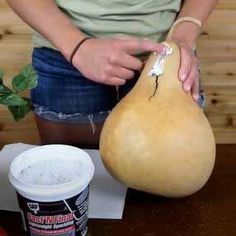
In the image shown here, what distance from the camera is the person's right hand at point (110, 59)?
→ 736mm

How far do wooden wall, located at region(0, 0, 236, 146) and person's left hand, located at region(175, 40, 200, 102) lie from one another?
0.70 meters

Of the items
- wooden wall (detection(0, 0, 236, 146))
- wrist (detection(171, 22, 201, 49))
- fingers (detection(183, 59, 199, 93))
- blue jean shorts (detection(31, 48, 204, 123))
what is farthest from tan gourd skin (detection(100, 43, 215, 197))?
wooden wall (detection(0, 0, 236, 146))

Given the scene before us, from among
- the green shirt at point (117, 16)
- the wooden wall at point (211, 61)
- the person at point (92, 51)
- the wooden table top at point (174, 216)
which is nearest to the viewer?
the wooden table top at point (174, 216)

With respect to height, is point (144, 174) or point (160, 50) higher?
point (160, 50)

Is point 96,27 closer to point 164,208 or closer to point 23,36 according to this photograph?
point 164,208

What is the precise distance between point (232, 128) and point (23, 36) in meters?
0.68

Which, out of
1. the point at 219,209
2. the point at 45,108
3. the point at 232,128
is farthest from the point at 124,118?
the point at 232,128

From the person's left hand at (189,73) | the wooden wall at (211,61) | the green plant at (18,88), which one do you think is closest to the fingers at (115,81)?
the person's left hand at (189,73)

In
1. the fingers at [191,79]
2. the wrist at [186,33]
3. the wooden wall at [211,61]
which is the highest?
the wrist at [186,33]

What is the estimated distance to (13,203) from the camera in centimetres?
70

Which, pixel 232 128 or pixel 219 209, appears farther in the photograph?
pixel 232 128

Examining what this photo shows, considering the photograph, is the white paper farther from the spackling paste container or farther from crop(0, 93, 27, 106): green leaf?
crop(0, 93, 27, 106): green leaf

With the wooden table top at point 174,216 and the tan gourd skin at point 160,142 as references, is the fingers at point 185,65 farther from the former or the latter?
the wooden table top at point 174,216

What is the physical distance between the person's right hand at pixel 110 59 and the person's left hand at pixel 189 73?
4 centimetres
